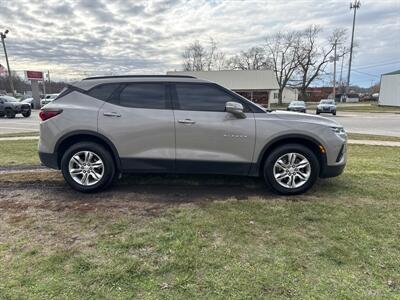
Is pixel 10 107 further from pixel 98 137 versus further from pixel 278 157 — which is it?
pixel 278 157

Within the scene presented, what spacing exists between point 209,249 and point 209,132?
190 cm

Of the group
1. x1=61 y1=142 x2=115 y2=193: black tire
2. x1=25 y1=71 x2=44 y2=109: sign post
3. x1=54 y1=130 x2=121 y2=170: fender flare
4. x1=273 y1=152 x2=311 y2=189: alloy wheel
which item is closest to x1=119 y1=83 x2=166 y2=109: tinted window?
x1=54 y1=130 x2=121 y2=170: fender flare

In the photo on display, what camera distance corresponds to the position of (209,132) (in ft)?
15.2

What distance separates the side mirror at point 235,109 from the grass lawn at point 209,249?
123 cm

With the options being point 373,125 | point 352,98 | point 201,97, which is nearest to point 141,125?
point 201,97

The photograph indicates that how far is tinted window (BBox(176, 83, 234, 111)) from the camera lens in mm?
4723

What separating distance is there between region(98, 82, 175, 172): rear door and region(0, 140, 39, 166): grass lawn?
328cm

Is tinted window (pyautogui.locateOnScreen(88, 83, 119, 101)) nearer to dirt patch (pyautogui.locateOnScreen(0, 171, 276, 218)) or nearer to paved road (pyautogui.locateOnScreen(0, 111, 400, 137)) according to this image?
dirt patch (pyautogui.locateOnScreen(0, 171, 276, 218))

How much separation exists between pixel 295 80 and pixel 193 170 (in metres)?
66.5

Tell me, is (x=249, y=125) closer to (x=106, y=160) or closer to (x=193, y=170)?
(x=193, y=170)

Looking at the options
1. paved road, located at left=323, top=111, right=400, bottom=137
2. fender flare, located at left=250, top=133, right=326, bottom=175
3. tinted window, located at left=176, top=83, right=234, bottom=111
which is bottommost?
paved road, located at left=323, top=111, right=400, bottom=137

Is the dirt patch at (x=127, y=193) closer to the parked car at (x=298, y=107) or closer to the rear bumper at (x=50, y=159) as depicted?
the rear bumper at (x=50, y=159)

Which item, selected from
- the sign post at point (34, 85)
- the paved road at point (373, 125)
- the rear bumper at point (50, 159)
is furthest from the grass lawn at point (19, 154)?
the sign post at point (34, 85)

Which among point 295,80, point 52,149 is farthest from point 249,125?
point 295,80
